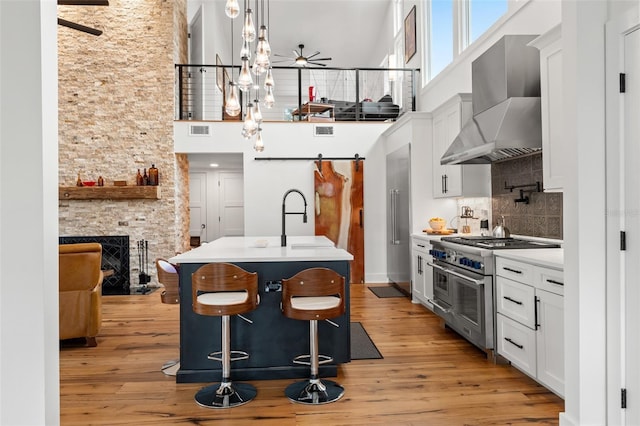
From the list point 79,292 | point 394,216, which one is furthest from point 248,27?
point 394,216

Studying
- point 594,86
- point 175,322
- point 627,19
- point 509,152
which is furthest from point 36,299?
point 509,152

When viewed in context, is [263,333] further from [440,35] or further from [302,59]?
[302,59]

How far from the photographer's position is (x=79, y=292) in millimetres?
4152

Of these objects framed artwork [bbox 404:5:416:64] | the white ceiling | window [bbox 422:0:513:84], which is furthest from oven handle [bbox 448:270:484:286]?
the white ceiling

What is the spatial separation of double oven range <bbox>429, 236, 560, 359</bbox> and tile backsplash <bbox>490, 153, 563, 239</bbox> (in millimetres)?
172

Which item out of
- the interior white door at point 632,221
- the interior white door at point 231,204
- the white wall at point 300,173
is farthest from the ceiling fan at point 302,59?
the interior white door at point 632,221

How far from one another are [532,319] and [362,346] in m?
1.53

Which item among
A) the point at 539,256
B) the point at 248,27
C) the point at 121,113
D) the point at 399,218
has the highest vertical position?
the point at 121,113

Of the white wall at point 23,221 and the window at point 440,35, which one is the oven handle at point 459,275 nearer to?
the white wall at point 23,221

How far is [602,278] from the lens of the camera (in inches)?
90.9

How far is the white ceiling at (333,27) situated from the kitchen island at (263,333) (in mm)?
7256

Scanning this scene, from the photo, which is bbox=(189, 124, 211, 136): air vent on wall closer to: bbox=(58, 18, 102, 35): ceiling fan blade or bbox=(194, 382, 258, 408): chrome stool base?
bbox=(58, 18, 102, 35): ceiling fan blade

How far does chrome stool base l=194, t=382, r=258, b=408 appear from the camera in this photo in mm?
2832

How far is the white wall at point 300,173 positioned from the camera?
7.46m
